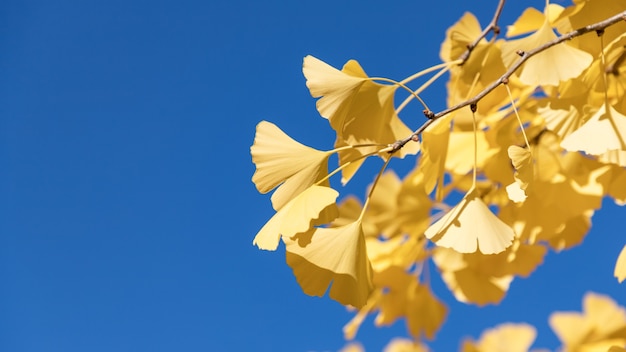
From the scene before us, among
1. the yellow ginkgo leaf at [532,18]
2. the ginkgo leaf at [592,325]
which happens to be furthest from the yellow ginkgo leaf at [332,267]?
the ginkgo leaf at [592,325]

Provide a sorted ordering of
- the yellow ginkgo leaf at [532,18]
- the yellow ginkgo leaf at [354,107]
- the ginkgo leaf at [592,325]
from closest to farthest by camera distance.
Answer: the yellow ginkgo leaf at [354,107], the yellow ginkgo leaf at [532,18], the ginkgo leaf at [592,325]

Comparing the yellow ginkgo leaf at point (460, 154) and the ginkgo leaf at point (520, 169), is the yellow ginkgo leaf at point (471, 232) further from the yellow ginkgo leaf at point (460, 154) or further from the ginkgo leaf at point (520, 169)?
the yellow ginkgo leaf at point (460, 154)

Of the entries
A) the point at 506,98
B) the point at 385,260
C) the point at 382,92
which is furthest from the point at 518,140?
the point at 385,260

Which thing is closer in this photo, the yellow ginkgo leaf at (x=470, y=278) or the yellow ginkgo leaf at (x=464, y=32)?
the yellow ginkgo leaf at (x=464, y=32)

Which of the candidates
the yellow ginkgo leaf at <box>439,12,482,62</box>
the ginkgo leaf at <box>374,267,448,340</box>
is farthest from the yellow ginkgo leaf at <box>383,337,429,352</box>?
the yellow ginkgo leaf at <box>439,12,482,62</box>

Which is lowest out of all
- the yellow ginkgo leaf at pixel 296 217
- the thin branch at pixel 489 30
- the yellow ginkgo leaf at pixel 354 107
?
the yellow ginkgo leaf at pixel 296 217

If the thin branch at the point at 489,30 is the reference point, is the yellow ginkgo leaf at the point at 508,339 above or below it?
below

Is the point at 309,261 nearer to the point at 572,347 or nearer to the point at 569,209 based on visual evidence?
the point at 569,209
